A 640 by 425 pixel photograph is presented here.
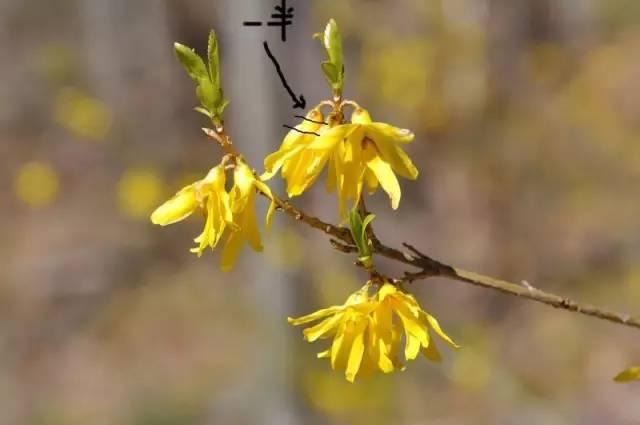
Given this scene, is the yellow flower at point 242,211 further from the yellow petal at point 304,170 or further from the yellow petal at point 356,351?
the yellow petal at point 356,351

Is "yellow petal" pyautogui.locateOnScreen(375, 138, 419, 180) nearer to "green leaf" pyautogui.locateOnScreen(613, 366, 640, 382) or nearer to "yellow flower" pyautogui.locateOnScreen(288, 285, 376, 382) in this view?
"yellow flower" pyautogui.locateOnScreen(288, 285, 376, 382)

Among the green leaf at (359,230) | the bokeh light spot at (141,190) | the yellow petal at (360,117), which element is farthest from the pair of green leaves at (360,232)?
the bokeh light spot at (141,190)

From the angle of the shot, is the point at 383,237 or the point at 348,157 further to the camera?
the point at 383,237

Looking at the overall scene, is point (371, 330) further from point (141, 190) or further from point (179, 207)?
point (141, 190)

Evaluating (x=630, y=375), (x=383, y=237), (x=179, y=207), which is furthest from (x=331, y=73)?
(x=383, y=237)

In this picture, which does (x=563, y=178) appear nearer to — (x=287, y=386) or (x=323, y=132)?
(x=287, y=386)

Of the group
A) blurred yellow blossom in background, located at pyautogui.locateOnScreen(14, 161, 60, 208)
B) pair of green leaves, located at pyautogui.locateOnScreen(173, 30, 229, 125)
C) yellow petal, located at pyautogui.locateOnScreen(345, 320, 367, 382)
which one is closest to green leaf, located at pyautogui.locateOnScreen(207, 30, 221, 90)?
pair of green leaves, located at pyautogui.locateOnScreen(173, 30, 229, 125)

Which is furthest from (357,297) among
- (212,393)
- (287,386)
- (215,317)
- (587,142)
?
(587,142)
